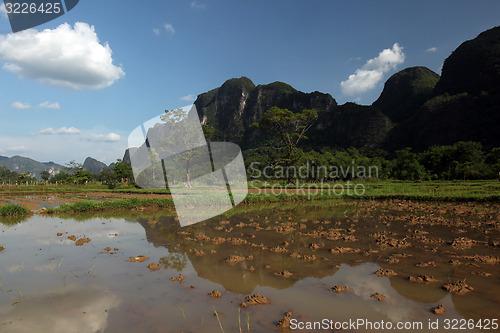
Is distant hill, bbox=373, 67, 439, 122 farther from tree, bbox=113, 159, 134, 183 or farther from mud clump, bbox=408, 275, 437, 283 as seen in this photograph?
mud clump, bbox=408, 275, 437, 283

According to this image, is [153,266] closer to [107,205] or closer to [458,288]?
[458,288]

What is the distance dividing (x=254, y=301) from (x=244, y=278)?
1376mm

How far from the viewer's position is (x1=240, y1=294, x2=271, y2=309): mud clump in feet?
17.3

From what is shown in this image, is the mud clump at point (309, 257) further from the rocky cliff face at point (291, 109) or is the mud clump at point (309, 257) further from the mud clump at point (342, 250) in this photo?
the rocky cliff face at point (291, 109)

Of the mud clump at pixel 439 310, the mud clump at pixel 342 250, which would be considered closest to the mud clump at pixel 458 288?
the mud clump at pixel 439 310

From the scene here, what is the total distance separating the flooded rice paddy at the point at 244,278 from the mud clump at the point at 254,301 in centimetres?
2

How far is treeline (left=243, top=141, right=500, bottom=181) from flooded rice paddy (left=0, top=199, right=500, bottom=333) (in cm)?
2536

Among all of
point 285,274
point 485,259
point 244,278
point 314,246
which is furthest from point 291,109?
point 244,278

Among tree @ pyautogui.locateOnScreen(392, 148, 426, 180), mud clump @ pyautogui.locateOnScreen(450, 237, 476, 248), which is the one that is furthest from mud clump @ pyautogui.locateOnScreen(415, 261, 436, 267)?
tree @ pyautogui.locateOnScreen(392, 148, 426, 180)

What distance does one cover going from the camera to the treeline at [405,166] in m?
42.1

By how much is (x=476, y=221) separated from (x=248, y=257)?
12781 mm

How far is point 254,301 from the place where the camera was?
5332 mm

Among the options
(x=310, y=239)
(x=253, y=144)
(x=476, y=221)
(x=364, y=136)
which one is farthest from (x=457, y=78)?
(x=310, y=239)

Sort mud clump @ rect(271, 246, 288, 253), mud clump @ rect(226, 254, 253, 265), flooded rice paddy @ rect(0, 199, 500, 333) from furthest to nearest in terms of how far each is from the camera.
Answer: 1. mud clump @ rect(271, 246, 288, 253)
2. mud clump @ rect(226, 254, 253, 265)
3. flooded rice paddy @ rect(0, 199, 500, 333)
